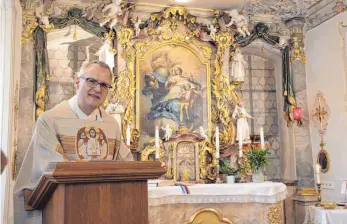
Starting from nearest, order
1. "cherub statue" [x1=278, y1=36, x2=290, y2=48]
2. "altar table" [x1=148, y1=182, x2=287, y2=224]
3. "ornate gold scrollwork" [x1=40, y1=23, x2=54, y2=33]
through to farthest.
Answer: "altar table" [x1=148, y1=182, x2=287, y2=224] → "ornate gold scrollwork" [x1=40, y1=23, x2=54, y2=33] → "cherub statue" [x1=278, y1=36, x2=290, y2=48]

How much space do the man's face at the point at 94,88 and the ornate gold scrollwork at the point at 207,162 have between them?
5370 millimetres

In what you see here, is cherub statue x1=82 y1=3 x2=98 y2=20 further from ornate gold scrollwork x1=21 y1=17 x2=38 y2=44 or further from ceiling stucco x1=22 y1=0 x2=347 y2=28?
ornate gold scrollwork x1=21 y1=17 x2=38 y2=44

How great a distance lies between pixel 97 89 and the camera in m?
2.03

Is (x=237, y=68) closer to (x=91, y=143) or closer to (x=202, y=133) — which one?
(x=202, y=133)

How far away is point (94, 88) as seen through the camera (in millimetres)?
2039

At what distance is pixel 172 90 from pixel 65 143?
5612 mm

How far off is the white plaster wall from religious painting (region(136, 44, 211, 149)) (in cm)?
221

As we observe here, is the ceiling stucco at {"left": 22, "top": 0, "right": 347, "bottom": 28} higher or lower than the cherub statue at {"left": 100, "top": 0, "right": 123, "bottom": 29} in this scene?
higher

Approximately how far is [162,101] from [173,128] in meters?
0.54

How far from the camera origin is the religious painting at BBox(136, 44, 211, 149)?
292 inches

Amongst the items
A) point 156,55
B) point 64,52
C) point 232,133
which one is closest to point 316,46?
point 232,133

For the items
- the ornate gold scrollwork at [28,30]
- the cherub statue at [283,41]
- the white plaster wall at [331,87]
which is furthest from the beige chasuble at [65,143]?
the cherub statue at [283,41]

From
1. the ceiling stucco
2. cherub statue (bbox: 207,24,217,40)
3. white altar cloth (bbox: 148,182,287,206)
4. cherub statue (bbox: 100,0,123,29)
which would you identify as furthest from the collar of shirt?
cherub statue (bbox: 207,24,217,40)

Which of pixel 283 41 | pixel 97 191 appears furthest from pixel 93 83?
pixel 283 41
